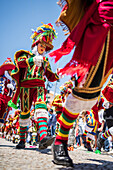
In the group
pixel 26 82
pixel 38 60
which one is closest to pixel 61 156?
pixel 26 82

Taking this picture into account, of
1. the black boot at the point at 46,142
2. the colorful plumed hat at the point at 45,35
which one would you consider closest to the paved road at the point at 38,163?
the black boot at the point at 46,142

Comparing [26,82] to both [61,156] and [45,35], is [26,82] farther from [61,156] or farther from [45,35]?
[61,156]

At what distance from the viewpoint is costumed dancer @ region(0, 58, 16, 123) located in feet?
13.1

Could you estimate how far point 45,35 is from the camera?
3764 mm

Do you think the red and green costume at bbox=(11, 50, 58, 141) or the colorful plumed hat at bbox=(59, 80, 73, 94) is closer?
the red and green costume at bbox=(11, 50, 58, 141)

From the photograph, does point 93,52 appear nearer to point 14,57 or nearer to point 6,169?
point 6,169

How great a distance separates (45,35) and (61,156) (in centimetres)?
277

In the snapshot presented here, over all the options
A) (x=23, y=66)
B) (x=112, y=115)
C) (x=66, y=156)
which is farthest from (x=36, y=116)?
(x=66, y=156)

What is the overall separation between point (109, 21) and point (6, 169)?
1.34m

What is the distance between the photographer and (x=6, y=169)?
4.03ft

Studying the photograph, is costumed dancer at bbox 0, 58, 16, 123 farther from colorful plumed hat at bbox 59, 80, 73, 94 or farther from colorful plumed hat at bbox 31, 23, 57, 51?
colorful plumed hat at bbox 59, 80, 73, 94

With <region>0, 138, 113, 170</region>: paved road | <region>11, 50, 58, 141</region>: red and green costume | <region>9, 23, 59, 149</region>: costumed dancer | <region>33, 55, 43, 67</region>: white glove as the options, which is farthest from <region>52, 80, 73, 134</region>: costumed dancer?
<region>0, 138, 113, 170</region>: paved road

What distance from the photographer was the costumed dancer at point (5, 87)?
398 centimetres

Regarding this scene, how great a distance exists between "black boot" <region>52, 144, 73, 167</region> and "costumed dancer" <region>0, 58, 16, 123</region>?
8.36 ft
